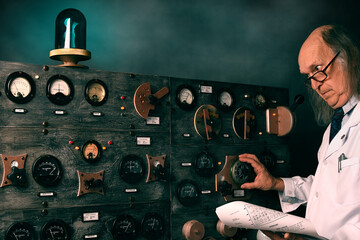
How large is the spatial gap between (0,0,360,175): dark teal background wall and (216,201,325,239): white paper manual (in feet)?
6.41

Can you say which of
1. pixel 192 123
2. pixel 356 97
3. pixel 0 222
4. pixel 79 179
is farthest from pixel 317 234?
pixel 0 222

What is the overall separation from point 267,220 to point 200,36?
241 cm

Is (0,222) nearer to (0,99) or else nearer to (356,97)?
(0,99)

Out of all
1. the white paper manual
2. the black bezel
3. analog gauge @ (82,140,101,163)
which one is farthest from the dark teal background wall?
the white paper manual

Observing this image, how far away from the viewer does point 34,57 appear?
3.15 metres

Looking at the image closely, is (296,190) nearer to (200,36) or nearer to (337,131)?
(337,131)

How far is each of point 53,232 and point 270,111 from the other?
1.85 meters

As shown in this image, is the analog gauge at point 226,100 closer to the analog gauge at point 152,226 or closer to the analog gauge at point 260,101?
the analog gauge at point 260,101

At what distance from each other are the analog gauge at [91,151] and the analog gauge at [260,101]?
1331 mm

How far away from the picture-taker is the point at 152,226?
97.5 inches

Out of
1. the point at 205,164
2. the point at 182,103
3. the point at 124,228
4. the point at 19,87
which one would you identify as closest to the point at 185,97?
the point at 182,103

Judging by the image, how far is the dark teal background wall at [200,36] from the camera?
→ 320 centimetres

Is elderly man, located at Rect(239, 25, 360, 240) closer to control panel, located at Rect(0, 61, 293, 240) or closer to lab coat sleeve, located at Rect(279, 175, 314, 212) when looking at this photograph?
lab coat sleeve, located at Rect(279, 175, 314, 212)

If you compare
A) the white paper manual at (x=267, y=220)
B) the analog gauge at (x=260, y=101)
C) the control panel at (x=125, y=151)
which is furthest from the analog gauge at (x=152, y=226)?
the analog gauge at (x=260, y=101)
